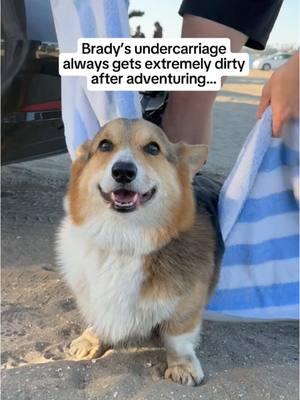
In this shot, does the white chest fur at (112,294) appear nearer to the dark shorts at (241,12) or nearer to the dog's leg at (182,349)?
the dog's leg at (182,349)

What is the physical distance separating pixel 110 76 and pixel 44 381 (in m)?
1.37

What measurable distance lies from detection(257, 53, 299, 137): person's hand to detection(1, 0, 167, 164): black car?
944 millimetres

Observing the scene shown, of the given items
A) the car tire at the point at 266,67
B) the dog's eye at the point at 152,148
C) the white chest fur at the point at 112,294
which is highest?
the dog's eye at the point at 152,148

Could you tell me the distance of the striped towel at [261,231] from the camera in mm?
2191

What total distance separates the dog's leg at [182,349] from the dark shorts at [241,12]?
1318mm

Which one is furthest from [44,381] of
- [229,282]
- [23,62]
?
[23,62]

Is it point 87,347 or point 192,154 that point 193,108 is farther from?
point 87,347

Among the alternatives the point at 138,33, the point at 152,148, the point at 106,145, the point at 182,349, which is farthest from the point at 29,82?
the point at 138,33

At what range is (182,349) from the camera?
6.59 ft

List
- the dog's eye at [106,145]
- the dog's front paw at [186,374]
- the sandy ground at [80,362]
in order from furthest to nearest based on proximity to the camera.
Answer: the dog's eye at [106,145], the dog's front paw at [186,374], the sandy ground at [80,362]

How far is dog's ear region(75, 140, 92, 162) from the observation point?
2.14 metres

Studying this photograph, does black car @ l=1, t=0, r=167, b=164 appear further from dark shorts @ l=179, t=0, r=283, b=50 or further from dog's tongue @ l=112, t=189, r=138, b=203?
dog's tongue @ l=112, t=189, r=138, b=203

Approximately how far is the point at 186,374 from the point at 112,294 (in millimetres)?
397

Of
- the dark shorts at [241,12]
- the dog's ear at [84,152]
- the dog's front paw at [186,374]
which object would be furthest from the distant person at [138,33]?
the dog's front paw at [186,374]
